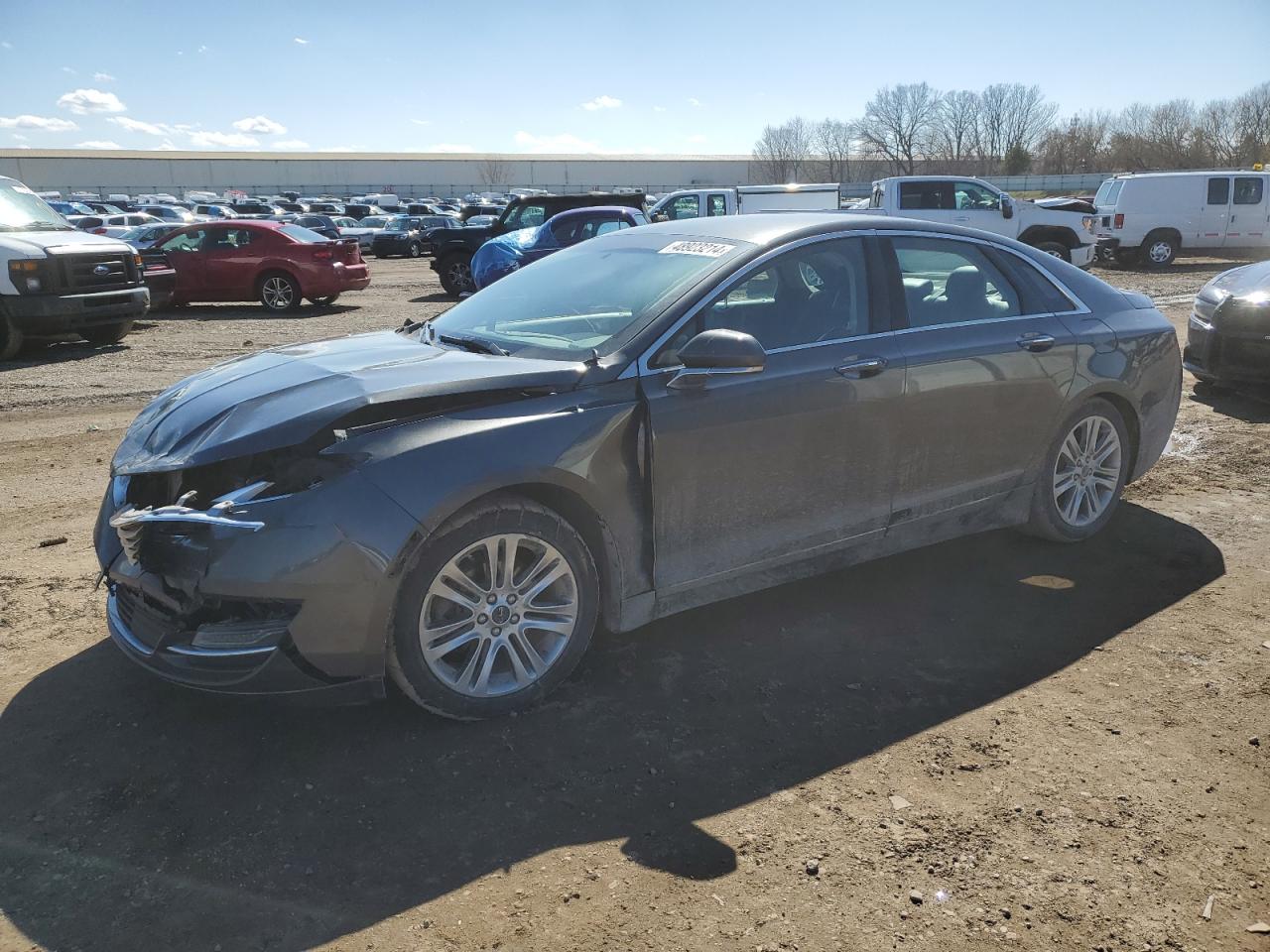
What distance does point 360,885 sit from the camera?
2.53 m

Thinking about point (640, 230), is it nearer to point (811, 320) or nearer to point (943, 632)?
point (811, 320)

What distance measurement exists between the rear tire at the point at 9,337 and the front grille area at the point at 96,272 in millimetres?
690

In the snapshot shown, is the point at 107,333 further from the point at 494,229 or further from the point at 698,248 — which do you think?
the point at 698,248

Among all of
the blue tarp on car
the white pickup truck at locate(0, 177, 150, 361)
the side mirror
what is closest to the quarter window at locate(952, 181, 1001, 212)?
the blue tarp on car

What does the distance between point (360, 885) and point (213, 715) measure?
1145mm

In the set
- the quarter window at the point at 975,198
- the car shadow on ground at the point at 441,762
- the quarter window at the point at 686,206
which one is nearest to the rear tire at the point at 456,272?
the quarter window at the point at 686,206

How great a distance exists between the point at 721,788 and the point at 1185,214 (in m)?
24.2

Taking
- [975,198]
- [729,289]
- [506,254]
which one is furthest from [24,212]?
[975,198]

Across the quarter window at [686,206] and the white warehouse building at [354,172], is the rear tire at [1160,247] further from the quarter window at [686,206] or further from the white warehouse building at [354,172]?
the white warehouse building at [354,172]

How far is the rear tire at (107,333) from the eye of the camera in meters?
11.9

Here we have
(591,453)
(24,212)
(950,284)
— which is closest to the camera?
(591,453)

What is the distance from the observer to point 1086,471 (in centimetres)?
493

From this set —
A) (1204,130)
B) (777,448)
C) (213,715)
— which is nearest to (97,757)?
(213,715)

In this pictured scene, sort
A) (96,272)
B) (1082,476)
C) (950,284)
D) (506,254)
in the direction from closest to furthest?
(950,284) < (1082,476) < (96,272) < (506,254)
